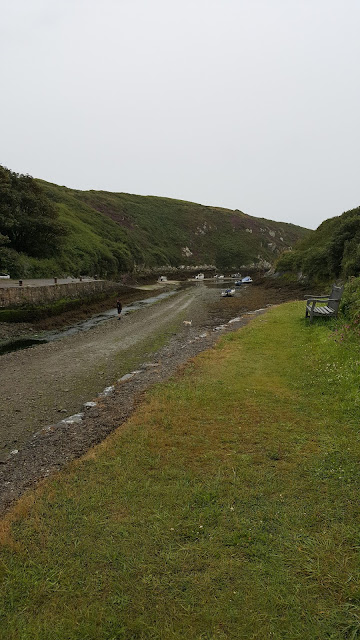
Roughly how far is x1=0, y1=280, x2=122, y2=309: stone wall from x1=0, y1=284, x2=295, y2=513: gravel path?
776cm

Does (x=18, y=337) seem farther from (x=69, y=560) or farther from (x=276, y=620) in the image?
(x=276, y=620)

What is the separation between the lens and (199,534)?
4848 millimetres

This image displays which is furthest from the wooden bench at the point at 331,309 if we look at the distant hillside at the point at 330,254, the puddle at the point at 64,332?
the puddle at the point at 64,332

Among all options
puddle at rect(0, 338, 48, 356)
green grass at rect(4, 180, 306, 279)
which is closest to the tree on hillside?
green grass at rect(4, 180, 306, 279)

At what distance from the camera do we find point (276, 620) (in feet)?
12.0

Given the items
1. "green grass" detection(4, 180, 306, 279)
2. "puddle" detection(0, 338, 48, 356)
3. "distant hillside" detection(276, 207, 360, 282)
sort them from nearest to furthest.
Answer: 1. "puddle" detection(0, 338, 48, 356)
2. "distant hillside" detection(276, 207, 360, 282)
3. "green grass" detection(4, 180, 306, 279)

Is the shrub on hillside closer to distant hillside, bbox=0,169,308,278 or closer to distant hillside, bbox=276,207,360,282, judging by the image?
distant hillside, bbox=276,207,360,282

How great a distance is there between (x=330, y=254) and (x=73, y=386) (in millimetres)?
35877

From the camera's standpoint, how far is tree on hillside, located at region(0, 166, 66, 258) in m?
42.0

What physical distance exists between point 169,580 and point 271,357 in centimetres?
991

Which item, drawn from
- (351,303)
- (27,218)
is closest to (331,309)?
(351,303)

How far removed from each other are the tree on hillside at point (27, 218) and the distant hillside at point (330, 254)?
124 ft

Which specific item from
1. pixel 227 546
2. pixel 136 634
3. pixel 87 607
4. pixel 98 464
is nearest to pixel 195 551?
pixel 227 546

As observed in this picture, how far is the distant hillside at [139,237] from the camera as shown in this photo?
5578 cm
